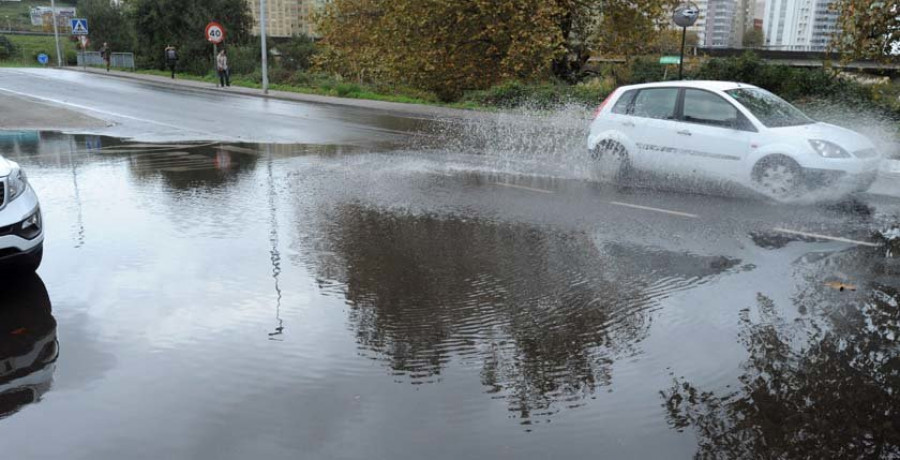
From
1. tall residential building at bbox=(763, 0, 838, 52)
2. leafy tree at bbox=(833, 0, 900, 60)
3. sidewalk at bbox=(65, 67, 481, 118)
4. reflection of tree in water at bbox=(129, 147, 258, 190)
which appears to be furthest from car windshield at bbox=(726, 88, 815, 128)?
tall residential building at bbox=(763, 0, 838, 52)

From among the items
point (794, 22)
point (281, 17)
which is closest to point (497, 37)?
point (281, 17)

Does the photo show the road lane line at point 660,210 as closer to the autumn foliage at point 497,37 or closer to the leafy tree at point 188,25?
the autumn foliage at point 497,37

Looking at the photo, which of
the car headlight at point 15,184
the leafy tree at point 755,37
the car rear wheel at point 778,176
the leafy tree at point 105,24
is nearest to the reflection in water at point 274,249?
the car headlight at point 15,184

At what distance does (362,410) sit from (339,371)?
1.86 ft

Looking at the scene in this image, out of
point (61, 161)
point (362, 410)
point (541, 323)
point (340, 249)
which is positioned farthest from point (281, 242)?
point (61, 161)

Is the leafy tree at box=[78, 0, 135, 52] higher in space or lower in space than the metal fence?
higher

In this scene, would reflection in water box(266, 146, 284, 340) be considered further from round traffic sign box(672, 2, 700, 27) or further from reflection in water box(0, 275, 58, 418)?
round traffic sign box(672, 2, 700, 27)

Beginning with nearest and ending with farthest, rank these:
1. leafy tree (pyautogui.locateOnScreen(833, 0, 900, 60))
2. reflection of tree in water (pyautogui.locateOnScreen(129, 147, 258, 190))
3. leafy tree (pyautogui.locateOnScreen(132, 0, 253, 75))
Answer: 1. reflection of tree in water (pyautogui.locateOnScreen(129, 147, 258, 190))
2. leafy tree (pyautogui.locateOnScreen(833, 0, 900, 60))
3. leafy tree (pyautogui.locateOnScreen(132, 0, 253, 75))

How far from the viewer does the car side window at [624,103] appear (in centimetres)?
1153

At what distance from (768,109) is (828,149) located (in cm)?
122

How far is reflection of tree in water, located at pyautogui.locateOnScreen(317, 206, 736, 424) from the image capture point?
4770mm

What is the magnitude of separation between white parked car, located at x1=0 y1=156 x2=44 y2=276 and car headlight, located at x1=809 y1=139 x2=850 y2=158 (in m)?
8.79

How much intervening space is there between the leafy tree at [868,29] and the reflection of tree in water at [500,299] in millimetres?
10705

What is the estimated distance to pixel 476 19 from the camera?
88.5 ft
